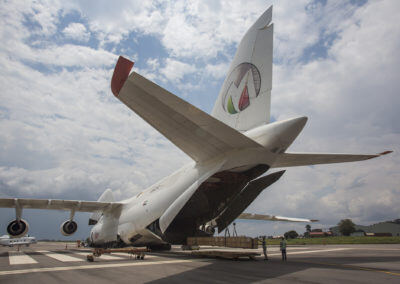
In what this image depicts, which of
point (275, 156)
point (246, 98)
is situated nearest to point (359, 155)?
point (275, 156)

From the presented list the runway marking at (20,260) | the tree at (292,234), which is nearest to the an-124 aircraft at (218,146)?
the runway marking at (20,260)

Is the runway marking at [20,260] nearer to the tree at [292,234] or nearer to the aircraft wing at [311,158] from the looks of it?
the aircraft wing at [311,158]

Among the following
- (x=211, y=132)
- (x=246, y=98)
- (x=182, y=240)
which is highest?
(x=246, y=98)

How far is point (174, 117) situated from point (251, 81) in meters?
4.18

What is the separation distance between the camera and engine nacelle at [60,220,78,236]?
747 inches

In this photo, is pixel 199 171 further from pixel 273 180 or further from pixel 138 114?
pixel 138 114

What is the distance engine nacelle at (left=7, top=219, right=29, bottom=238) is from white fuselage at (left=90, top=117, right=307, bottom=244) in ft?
15.7

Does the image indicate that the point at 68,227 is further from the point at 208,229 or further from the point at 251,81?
the point at 251,81

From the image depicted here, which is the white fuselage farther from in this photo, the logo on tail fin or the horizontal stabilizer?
the horizontal stabilizer

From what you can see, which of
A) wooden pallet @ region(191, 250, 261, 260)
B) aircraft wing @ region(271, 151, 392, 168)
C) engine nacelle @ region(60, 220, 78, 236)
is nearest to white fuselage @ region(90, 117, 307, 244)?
aircraft wing @ region(271, 151, 392, 168)

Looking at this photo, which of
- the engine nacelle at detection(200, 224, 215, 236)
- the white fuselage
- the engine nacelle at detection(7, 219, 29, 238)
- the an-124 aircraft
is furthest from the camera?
the engine nacelle at detection(7, 219, 29, 238)

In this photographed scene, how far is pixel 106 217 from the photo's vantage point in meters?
19.5

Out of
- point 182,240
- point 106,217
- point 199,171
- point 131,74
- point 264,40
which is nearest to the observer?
point 131,74

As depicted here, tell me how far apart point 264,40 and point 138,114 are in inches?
228
